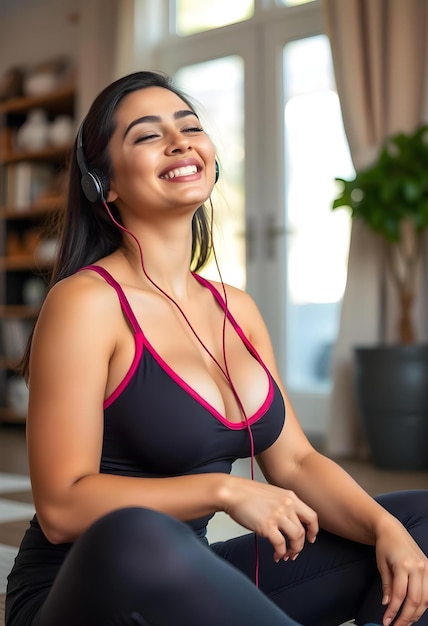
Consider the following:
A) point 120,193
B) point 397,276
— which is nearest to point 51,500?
point 120,193

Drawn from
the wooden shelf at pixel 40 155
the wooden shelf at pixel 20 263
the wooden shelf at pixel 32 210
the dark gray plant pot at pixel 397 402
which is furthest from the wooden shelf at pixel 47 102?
→ the dark gray plant pot at pixel 397 402

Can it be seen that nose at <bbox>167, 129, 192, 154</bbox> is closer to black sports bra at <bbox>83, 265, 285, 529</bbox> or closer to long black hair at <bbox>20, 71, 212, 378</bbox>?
long black hair at <bbox>20, 71, 212, 378</bbox>

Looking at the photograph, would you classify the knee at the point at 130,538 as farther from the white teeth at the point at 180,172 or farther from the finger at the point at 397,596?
the white teeth at the point at 180,172

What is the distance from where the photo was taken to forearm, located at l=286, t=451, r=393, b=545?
132 centimetres

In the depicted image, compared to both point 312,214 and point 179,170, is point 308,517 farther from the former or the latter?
point 312,214

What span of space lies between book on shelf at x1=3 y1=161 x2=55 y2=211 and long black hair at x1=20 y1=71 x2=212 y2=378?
472cm

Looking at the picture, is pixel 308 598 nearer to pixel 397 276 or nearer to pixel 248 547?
pixel 248 547

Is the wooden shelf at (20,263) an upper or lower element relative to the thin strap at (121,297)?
upper

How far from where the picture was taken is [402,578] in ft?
4.05

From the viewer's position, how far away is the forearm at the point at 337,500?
132 cm

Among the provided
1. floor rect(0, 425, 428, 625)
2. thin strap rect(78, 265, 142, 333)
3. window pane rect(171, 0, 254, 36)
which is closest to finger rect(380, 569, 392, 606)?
thin strap rect(78, 265, 142, 333)

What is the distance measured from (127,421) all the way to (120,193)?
1.22 feet

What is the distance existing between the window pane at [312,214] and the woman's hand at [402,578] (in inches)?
141

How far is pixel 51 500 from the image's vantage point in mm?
1144
